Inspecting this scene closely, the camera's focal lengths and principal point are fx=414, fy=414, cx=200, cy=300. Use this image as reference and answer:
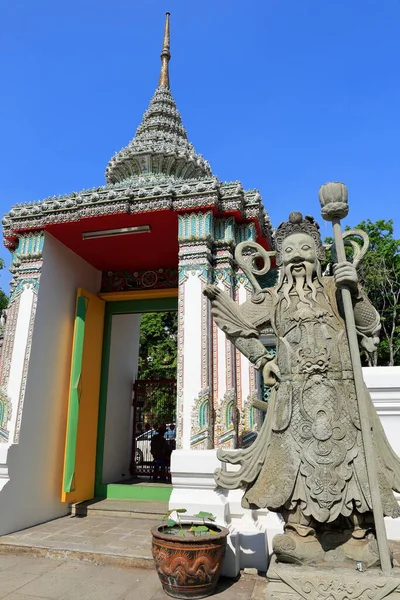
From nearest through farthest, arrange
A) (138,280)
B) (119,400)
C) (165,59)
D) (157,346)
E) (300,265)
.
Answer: (300,265) → (138,280) → (119,400) → (165,59) → (157,346)

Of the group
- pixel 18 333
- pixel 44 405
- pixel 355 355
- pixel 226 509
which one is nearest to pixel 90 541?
pixel 226 509

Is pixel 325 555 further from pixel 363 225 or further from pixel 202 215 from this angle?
pixel 363 225

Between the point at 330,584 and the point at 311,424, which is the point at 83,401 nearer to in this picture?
the point at 311,424

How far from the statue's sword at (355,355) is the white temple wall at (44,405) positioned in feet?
13.8

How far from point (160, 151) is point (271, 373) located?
16.3ft

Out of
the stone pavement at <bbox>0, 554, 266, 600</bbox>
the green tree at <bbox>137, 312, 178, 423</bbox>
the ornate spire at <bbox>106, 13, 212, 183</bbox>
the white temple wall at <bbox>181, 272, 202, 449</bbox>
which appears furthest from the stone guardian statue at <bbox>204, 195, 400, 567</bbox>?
the green tree at <bbox>137, 312, 178, 423</bbox>

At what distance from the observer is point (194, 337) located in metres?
5.04

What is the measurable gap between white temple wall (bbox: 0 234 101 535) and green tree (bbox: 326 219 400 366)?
37.3 feet

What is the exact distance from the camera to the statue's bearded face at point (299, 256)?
3299 mm

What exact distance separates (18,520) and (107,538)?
1.21m

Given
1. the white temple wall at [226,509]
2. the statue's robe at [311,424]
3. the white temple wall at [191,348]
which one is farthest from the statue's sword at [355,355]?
the white temple wall at [191,348]

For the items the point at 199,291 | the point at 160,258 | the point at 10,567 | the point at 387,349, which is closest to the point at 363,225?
the point at 387,349

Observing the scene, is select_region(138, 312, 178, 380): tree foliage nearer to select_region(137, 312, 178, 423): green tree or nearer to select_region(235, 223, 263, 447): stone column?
select_region(137, 312, 178, 423): green tree

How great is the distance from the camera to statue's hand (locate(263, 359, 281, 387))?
3.15 meters
